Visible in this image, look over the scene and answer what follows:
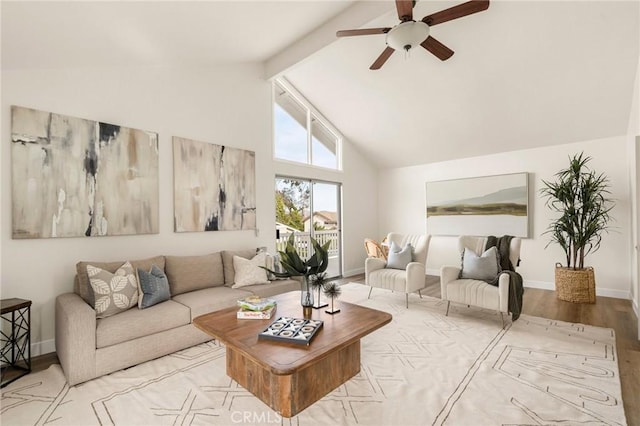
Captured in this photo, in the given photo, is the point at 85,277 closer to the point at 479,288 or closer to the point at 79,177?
the point at 79,177

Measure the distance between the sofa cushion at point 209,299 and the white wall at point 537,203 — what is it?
4.24 m

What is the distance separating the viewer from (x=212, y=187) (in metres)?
3.94

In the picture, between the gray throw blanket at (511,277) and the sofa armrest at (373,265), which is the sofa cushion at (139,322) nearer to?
the sofa armrest at (373,265)

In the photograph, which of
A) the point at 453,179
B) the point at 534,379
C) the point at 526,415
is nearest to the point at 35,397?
the point at 526,415

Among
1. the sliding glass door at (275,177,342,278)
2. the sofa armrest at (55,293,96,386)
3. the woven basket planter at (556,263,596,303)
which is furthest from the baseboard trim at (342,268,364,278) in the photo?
the sofa armrest at (55,293,96,386)

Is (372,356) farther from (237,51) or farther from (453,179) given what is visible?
(453,179)

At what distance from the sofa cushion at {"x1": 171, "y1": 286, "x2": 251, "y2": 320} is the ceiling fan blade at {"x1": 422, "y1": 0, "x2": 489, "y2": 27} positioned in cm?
303

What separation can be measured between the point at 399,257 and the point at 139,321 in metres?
3.13

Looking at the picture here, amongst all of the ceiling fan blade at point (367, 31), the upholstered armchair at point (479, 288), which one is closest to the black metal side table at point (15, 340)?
the ceiling fan blade at point (367, 31)

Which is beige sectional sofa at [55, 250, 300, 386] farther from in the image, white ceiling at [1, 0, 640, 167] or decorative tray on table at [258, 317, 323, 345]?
white ceiling at [1, 0, 640, 167]

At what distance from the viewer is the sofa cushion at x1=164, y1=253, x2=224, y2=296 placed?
3.14m

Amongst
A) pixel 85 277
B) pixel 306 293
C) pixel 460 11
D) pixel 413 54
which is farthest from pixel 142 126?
pixel 413 54

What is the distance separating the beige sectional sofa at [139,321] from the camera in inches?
84.5

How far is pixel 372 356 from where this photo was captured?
8.34 feet
